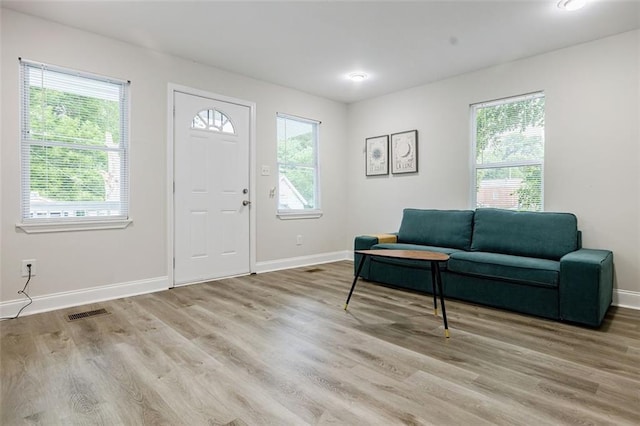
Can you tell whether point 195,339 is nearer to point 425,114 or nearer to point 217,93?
point 217,93

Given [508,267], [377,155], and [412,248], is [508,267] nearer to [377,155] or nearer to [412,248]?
[412,248]

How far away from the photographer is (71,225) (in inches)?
122

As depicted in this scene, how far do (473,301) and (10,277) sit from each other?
13.0 ft

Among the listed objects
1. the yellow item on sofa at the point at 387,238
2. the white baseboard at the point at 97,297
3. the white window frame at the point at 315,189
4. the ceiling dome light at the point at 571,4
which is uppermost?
the ceiling dome light at the point at 571,4

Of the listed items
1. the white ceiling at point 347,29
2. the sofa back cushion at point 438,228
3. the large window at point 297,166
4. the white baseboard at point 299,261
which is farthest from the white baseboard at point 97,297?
the white ceiling at point 347,29

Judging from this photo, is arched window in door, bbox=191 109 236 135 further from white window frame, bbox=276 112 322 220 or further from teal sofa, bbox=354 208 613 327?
teal sofa, bbox=354 208 613 327

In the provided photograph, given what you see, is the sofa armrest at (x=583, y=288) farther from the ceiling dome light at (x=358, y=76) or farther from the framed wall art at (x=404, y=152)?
the ceiling dome light at (x=358, y=76)

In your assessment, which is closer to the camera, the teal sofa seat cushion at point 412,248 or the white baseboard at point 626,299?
Result: the white baseboard at point 626,299

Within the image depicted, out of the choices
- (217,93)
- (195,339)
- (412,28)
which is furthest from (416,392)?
(217,93)

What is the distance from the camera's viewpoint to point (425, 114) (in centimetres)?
459

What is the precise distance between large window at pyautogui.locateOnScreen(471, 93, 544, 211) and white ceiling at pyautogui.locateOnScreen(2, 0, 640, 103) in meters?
0.53

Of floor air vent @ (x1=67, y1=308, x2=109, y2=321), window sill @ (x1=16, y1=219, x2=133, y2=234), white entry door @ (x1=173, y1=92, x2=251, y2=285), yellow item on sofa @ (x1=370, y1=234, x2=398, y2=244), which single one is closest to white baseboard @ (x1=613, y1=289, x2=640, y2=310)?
yellow item on sofa @ (x1=370, y1=234, x2=398, y2=244)

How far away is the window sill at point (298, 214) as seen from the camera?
188 inches

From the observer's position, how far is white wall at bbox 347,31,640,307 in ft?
10.2
